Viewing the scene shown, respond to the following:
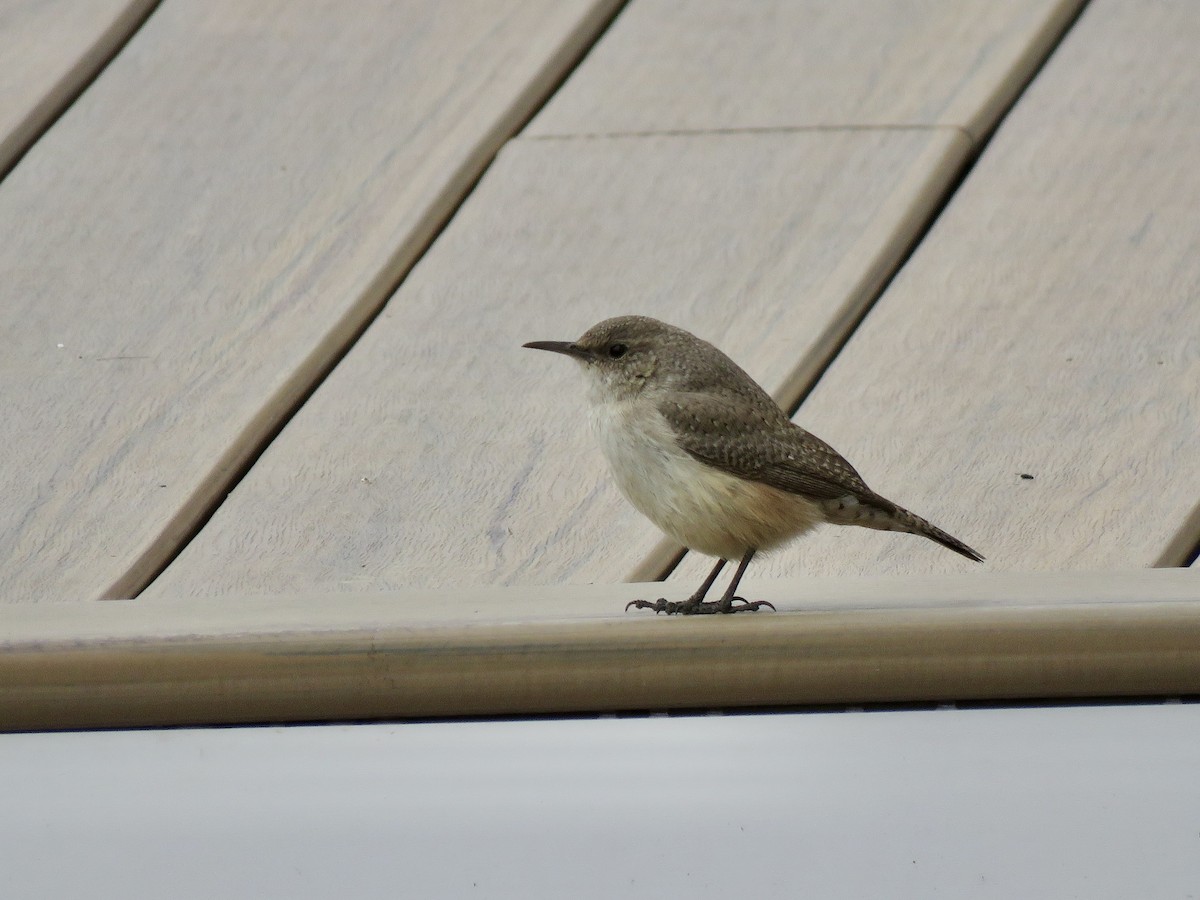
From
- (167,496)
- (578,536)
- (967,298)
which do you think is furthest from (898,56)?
(167,496)

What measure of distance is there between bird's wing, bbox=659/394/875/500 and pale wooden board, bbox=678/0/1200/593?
166 millimetres

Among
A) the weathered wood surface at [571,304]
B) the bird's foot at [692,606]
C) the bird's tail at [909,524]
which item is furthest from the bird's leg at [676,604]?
the bird's tail at [909,524]

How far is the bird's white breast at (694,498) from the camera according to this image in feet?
8.72

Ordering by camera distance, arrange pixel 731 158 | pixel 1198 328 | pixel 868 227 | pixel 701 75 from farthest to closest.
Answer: pixel 701 75, pixel 731 158, pixel 868 227, pixel 1198 328

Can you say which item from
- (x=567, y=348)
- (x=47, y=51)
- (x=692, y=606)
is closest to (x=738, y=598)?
(x=692, y=606)

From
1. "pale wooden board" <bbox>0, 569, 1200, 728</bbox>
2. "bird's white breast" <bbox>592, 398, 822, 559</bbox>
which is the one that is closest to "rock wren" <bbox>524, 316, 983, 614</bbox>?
"bird's white breast" <bbox>592, 398, 822, 559</bbox>

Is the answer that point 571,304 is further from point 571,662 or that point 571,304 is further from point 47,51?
point 47,51

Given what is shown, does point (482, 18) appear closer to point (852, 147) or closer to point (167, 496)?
point (852, 147)

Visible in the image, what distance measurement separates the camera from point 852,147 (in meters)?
3.54

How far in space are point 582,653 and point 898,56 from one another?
216 cm

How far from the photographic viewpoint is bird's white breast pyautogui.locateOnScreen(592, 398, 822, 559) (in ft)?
8.72

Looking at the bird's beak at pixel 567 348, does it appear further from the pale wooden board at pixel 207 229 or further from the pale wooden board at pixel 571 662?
the pale wooden board at pixel 571 662

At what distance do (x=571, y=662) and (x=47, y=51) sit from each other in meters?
Answer: 2.75

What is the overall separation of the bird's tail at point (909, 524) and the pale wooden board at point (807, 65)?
49.5 inches
